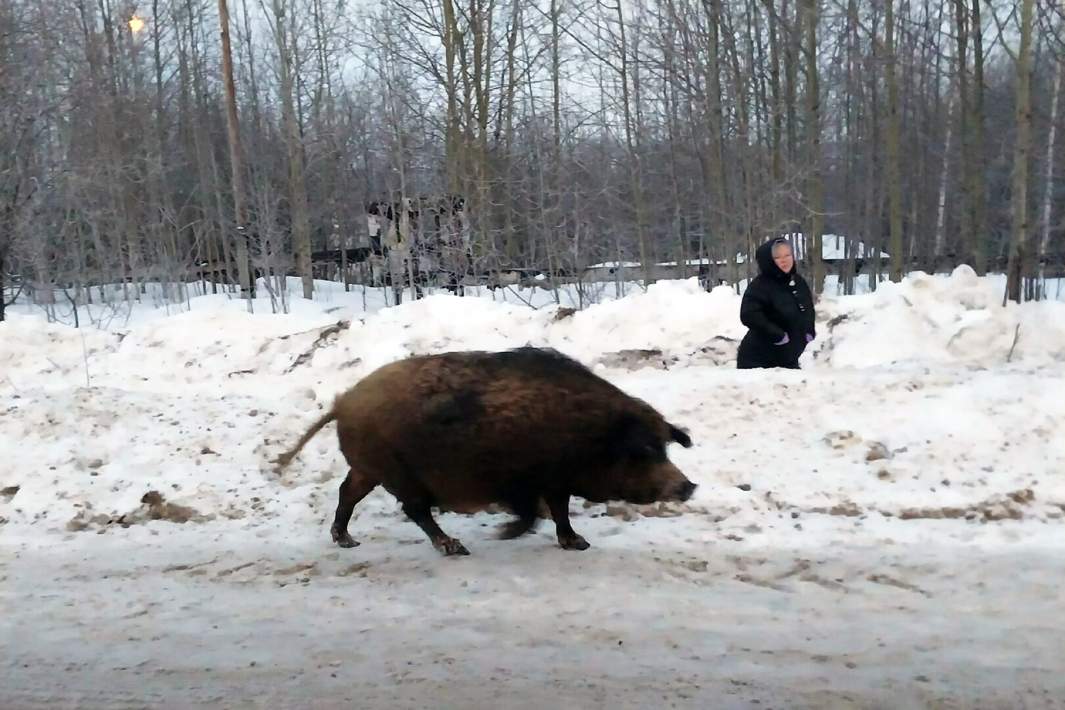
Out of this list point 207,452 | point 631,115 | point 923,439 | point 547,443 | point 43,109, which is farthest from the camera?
point 631,115

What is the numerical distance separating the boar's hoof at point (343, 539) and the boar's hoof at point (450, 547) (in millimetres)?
616

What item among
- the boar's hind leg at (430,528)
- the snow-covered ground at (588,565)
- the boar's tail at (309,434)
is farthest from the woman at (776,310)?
the boar's tail at (309,434)

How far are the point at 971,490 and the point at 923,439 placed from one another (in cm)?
78

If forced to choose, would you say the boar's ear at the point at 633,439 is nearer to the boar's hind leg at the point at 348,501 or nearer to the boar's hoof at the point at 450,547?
the boar's hoof at the point at 450,547

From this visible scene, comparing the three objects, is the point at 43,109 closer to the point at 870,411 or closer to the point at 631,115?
the point at 631,115

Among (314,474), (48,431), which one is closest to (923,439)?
(314,474)

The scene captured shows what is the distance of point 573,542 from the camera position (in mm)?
5621

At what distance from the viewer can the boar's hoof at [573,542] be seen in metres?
5.62

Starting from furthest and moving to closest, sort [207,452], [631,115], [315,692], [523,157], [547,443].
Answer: [523,157] → [631,115] → [207,452] → [547,443] → [315,692]

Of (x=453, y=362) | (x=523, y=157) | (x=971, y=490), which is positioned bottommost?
(x=971, y=490)

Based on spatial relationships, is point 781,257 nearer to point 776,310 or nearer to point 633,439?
point 776,310

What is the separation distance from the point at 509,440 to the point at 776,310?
406cm

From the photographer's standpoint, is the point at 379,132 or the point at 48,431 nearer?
the point at 48,431

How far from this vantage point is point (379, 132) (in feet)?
83.6
